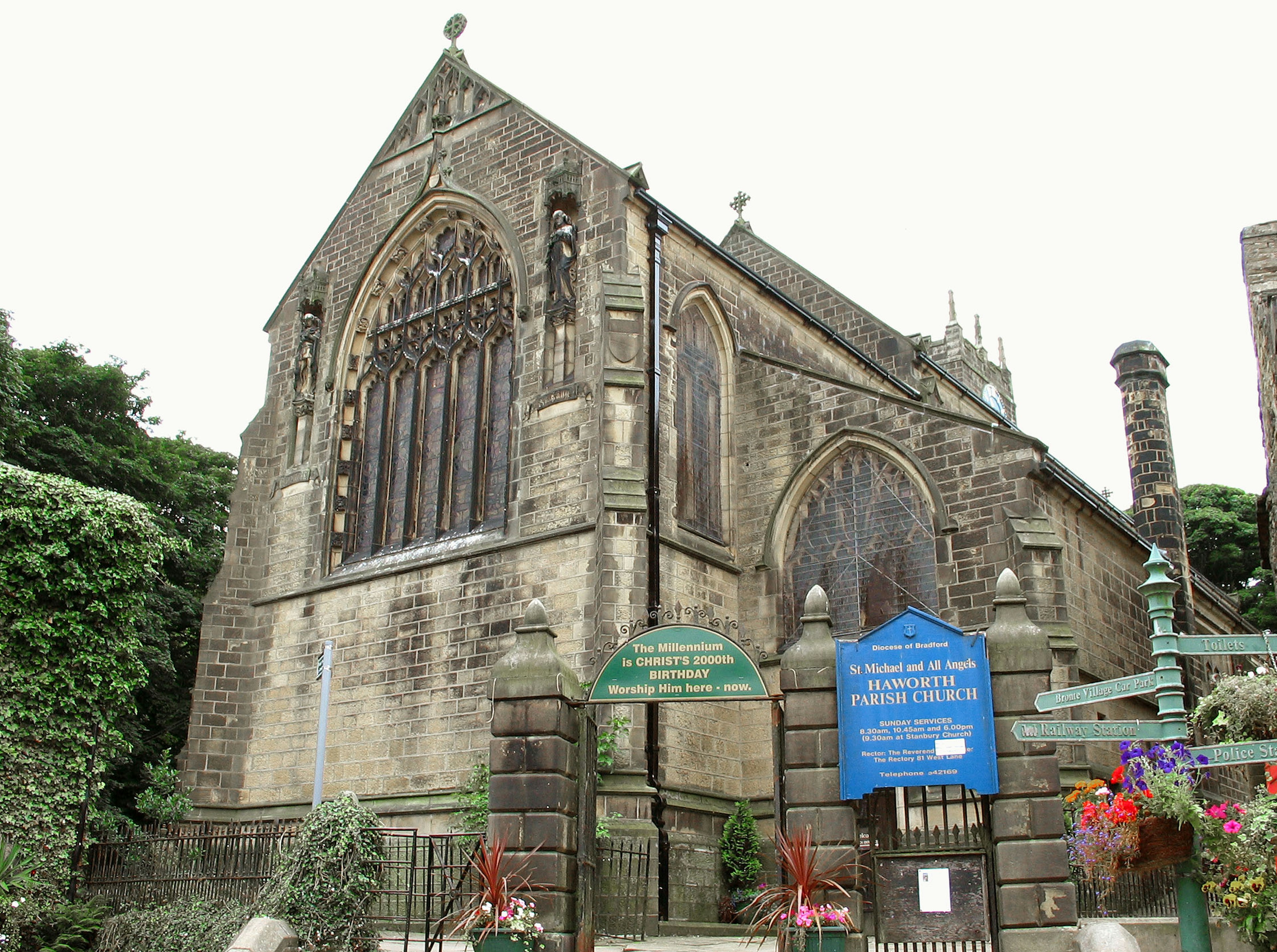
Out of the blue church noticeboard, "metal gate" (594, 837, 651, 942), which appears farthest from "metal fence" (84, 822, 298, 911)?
the blue church noticeboard

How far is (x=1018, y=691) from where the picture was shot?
32.3 ft

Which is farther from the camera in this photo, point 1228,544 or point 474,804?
point 1228,544

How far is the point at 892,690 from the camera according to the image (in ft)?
33.0

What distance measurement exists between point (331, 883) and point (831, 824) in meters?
4.51

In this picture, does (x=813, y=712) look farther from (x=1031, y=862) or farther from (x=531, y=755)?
(x=531, y=755)

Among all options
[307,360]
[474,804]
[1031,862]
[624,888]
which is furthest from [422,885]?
[307,360]

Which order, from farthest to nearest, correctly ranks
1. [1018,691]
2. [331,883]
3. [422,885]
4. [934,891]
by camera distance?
[422,885], [331,883], [1018,691], [934,891]

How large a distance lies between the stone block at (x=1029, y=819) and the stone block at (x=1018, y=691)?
683 mm

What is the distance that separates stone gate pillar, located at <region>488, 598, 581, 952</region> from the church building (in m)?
5.65

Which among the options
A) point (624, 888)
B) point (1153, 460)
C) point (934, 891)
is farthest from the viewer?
point (1153, 460)

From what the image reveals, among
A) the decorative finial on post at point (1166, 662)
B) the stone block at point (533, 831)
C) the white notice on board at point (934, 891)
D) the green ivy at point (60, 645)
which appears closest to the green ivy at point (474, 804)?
the green ivy at point (60, 645)

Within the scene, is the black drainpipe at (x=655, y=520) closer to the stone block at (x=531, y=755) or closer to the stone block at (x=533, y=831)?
the stone block at (x=531, y=755)

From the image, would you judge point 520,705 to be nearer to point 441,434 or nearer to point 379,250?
point 441,434

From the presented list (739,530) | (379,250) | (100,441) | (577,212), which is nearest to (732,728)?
(739,530)
